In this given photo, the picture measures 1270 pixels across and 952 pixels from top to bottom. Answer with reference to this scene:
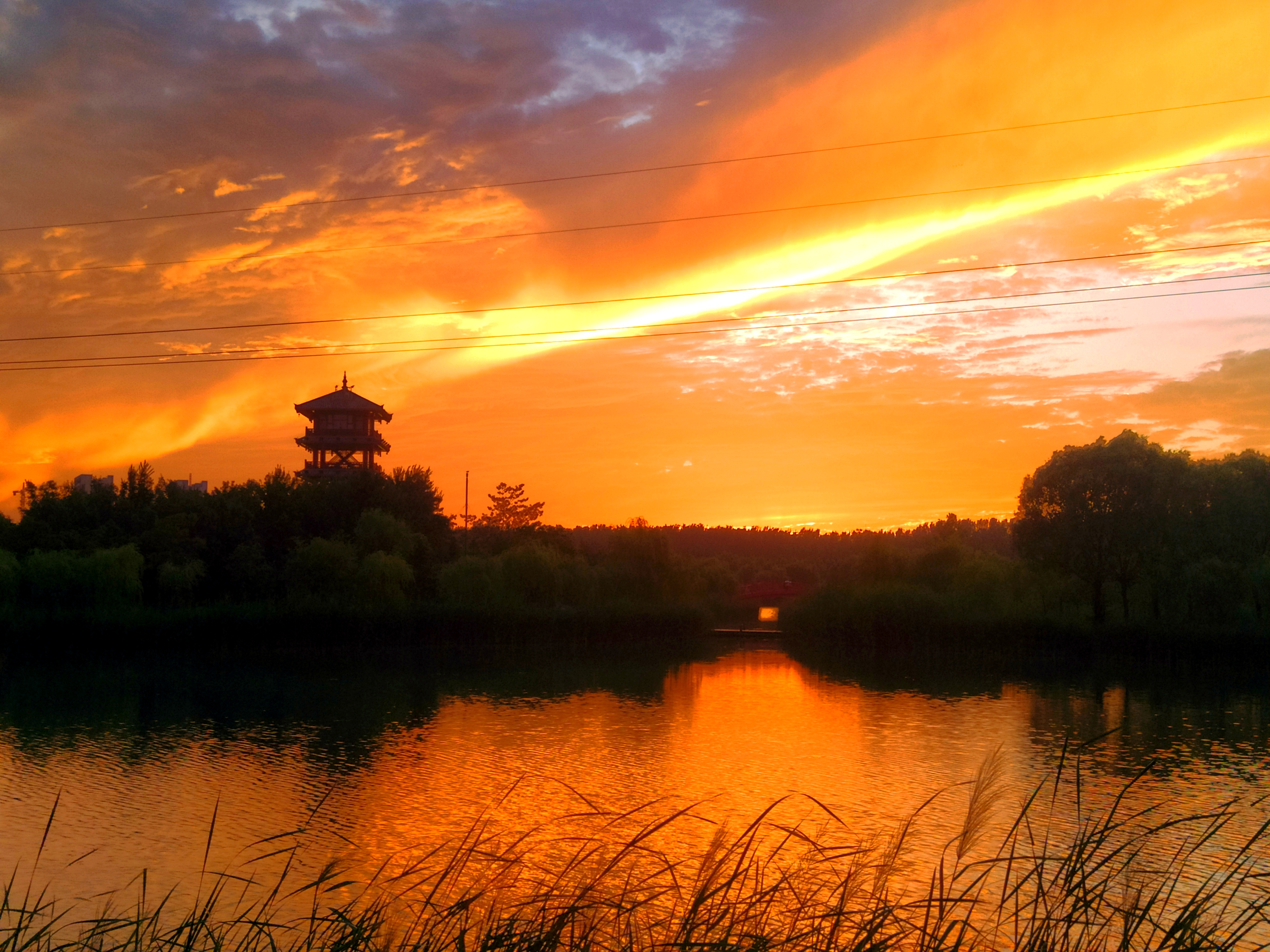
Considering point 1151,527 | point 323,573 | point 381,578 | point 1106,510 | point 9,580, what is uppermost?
point 1106,510

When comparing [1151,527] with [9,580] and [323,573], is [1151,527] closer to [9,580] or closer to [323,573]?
[323,573]

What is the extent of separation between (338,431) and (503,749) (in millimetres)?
48538

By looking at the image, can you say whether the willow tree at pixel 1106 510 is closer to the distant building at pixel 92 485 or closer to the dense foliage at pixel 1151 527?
the dense foliage at pixel 1151 527

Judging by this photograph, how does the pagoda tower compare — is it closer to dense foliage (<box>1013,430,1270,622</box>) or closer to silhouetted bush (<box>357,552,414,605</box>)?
silhouetted bush (<box>357,552,414,605</box>)

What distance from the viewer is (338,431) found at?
65625mm

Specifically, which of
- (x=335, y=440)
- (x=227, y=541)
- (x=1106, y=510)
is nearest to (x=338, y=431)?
(x=335, y=440)

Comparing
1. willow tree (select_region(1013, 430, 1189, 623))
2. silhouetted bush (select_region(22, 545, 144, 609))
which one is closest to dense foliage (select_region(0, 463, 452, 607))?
silhouetted bush (select_region(22, 545, 144, 609))

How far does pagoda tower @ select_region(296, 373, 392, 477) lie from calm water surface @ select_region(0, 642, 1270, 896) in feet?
101

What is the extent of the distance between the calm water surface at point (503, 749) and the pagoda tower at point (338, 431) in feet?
101

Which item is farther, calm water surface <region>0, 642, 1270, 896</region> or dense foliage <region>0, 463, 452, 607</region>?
dense foliage <region>0, 463, 452, 607</region>

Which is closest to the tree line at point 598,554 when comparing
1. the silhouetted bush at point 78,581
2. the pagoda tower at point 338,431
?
the silhouetted bush at point 78,581

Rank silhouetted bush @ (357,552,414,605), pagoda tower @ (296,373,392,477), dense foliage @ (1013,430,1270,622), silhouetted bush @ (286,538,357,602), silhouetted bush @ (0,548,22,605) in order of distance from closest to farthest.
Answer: silhouetted bush @ (0,548,22,605), dense foliage @ (1013,430,1270,622), silhouetted bush @ (357,552,414,605), silhouetted bush @ (286,538,357,602), pagoda tower @ (296,373,392,477)

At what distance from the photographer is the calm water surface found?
14672 mm

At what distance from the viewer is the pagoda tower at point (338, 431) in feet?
214
